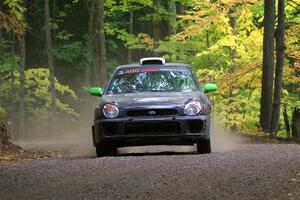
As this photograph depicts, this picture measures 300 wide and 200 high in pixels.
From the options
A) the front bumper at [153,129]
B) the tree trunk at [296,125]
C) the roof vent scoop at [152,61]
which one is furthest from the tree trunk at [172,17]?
the front bumper at [153,129]

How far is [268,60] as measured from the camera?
1827 centimetres

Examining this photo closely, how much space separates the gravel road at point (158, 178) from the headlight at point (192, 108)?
1.04 metres

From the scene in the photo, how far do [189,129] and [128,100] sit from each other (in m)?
1.17

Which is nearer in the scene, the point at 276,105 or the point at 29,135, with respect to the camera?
the point at 276,105

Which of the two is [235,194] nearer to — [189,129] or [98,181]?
[98,181]

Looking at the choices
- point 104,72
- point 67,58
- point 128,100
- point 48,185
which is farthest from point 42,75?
point 48,185

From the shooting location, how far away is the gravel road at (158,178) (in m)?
6.61

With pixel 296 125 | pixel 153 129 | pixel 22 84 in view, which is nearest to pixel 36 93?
pixel 22 84

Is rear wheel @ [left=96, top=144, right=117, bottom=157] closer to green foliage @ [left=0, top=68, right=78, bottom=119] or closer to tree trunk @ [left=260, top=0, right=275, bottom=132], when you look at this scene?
tree trunk @ [left=260, top=0, right=275, bottom=132]

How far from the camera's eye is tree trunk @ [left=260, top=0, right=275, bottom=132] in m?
18.1

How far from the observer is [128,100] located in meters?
10.9

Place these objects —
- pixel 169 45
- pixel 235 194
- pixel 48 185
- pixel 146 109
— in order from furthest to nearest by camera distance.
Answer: pixel 169 45 → pixel 146 109 → pixel 48 185 → pixel 235 194

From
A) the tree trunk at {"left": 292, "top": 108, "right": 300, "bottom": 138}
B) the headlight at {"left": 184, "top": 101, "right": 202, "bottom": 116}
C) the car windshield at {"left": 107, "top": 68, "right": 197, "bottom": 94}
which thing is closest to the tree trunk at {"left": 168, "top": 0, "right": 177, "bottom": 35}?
the tree trunk at {"left": 292, "top": 108, "right": 300, "bottom": 138}

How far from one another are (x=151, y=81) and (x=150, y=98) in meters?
1.33
